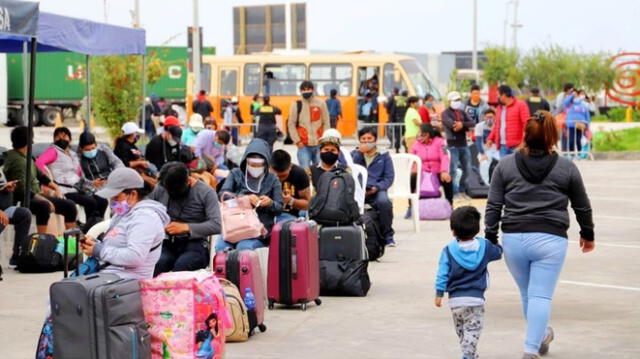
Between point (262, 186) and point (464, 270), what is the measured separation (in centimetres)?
361

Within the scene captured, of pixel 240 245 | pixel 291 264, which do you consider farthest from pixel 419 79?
pixel 291 264

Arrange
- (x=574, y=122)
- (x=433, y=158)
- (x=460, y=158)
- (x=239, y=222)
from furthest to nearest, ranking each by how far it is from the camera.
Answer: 1. (x=574, y=122)
2. (x=460, y=158)
3. (x=433, y=158)
4. (x=239, y=222)

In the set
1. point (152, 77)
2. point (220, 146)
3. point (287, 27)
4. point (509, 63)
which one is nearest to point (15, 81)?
point (152, 77)

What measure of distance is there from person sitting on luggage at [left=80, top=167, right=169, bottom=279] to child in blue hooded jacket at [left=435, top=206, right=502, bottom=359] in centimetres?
174

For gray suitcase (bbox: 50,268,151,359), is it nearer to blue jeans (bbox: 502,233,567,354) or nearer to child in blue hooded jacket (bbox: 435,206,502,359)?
child in blue hooded jacket (bbox: 435,206,502,359)

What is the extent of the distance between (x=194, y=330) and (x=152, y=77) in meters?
42.2

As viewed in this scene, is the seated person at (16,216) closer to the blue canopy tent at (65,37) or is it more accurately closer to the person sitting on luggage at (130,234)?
the blue canopy tent at (65,37)

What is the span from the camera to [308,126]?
21750mm

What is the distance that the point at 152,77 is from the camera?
4944cm

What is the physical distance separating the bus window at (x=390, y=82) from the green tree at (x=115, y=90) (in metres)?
7.60

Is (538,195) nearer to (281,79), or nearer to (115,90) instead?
(115,90)

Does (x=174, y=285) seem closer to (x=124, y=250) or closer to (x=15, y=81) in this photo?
(x=124, y=250)

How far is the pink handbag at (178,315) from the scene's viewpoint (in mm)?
7770

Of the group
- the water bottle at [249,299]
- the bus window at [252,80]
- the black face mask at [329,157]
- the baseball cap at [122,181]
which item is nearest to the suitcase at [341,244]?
the black face mask at [329,157]
